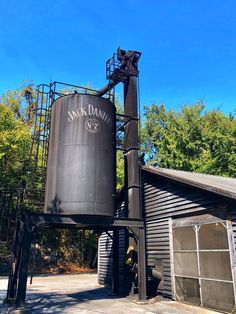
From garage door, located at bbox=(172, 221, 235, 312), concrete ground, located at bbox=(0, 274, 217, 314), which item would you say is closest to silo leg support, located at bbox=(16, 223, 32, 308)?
concrete ground, located at bbox=(0, 274, 217, 314)

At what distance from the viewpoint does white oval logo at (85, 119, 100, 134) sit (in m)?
11.7

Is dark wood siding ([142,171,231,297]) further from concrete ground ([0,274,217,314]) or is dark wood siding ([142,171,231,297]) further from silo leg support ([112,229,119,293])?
silo leg support ([112,229,119,293])

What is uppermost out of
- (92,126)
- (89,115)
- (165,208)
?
(89,115)

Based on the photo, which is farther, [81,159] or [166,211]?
[166,211]

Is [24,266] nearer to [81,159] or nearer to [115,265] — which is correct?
[81,159]

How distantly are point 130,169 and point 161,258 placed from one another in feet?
12.6

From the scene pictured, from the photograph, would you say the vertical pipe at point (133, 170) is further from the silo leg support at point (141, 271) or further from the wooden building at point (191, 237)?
the wooden building at point (191, 237)

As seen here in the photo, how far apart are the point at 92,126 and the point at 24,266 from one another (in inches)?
217

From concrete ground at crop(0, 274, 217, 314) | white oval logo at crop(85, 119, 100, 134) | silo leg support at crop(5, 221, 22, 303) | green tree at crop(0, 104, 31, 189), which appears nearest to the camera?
concrete ground at crop(0, 274, 217, 314)

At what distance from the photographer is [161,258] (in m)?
12.0

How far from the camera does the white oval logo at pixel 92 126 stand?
11.7 m

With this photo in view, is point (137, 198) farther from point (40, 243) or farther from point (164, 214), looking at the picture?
point (40, 243)

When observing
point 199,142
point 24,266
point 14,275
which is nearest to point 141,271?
point 24,266

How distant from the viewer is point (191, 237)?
10.7 metres
